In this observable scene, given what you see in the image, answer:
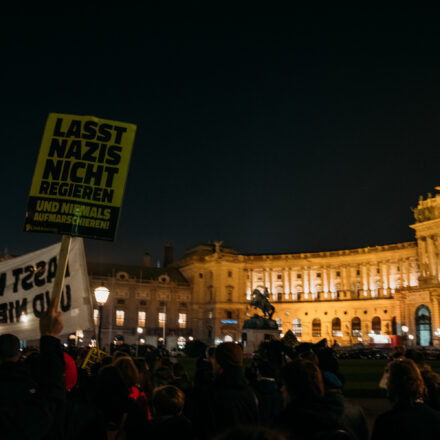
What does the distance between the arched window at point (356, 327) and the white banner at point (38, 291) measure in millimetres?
100163

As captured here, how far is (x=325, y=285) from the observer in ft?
363

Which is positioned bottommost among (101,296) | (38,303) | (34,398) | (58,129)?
(34,398)

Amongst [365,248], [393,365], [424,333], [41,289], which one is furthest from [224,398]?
[365,248]

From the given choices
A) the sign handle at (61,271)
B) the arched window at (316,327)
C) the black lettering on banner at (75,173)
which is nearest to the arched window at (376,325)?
the arched window at (316,327)

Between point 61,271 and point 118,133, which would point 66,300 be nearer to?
point 61,271

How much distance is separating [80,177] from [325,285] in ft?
350

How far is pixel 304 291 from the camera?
11281 cm

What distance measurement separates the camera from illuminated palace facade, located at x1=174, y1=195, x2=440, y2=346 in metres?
93.9

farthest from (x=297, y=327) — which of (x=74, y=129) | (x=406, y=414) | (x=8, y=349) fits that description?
(x=8, y=349)

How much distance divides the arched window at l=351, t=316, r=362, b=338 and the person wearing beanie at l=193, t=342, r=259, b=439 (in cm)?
10171

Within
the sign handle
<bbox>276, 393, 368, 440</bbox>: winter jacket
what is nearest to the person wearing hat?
the sign handle

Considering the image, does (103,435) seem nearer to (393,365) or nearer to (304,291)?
(393,365)

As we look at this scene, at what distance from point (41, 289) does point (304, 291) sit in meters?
107

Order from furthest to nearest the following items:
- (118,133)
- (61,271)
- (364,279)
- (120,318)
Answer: (120,318) → (364,279) → (118,133) → (61,271)
